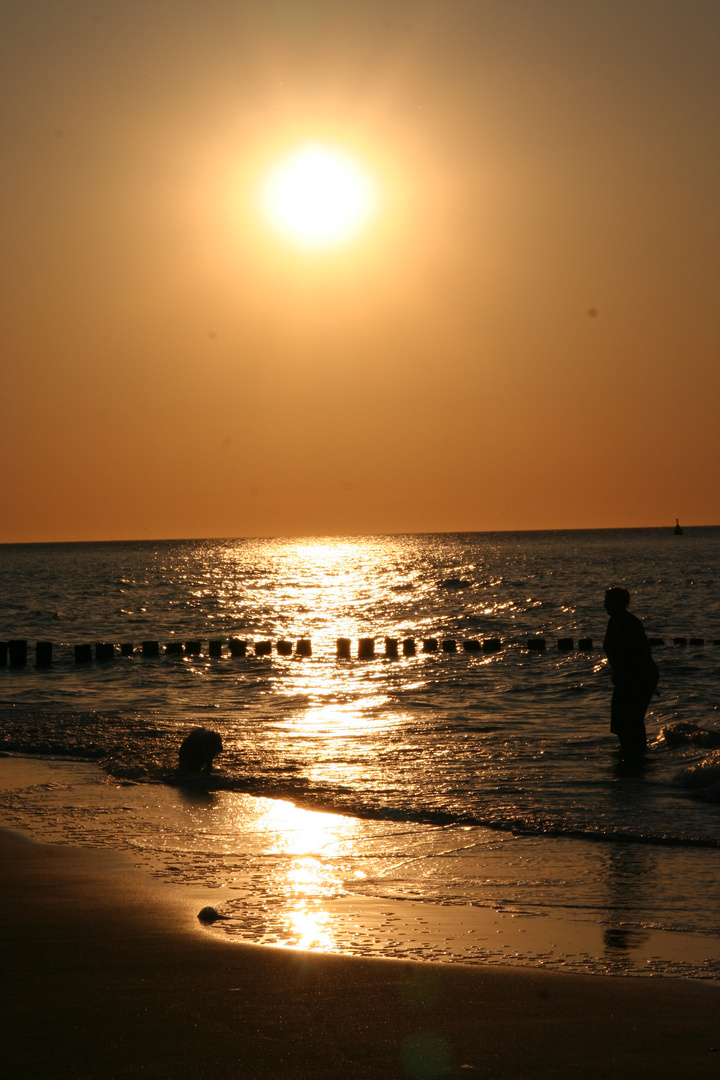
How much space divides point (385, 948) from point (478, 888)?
164cm

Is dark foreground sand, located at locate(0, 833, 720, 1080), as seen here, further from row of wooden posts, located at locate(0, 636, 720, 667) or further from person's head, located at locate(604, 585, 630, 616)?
row of wooden posts, located at locate(0, 636, 720, 667)

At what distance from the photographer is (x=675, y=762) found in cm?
1263

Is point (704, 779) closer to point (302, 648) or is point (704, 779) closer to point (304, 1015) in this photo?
point (304, 1015)

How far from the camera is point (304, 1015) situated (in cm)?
480

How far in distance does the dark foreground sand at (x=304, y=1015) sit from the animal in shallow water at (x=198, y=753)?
18.9 ft

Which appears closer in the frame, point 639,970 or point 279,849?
point 639,970

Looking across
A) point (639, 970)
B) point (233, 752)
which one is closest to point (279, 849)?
point (639, 970)

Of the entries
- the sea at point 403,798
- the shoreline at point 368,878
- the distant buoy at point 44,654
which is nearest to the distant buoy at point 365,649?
the sea at point 403,798

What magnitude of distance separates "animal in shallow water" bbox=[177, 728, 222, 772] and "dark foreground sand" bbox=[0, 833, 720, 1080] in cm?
577

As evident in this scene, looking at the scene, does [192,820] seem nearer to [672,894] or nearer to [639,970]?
[672,894]

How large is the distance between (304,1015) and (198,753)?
7.37 m

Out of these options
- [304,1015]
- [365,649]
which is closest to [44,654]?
[365,649]

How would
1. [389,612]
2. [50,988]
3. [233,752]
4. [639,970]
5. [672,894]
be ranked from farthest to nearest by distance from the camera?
[389,612]
[233,752]
[672,894]
[639,970]
[50,988]

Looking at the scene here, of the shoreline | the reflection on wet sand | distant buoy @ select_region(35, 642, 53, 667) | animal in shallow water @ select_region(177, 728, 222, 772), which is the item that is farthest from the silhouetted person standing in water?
distant buoy @ select_region(35, 642, 53, 667)
